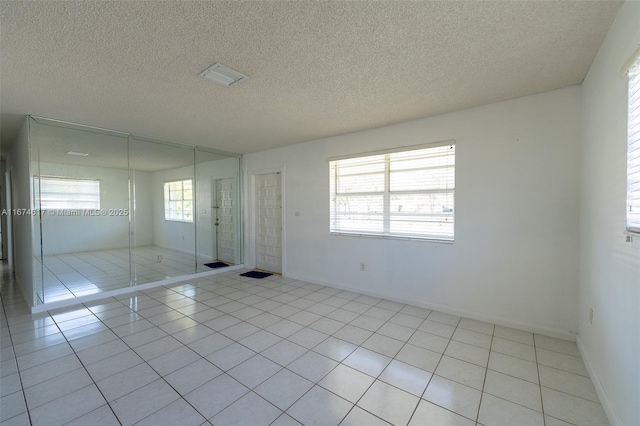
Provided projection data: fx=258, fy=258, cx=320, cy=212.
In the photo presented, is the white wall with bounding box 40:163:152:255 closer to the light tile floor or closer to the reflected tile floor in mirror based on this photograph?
the reflected tile floor in mirror

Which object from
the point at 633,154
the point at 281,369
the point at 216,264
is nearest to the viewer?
the point at 633,154

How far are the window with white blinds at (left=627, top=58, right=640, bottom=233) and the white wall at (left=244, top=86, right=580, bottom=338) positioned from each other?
4.18 feet

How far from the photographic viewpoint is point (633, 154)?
1514 millimetres

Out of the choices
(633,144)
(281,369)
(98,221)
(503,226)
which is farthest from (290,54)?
(98,221)

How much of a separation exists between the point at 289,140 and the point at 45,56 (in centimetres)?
313

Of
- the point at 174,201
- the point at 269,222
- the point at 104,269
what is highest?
the point at 174,201

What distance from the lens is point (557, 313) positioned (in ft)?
8.86

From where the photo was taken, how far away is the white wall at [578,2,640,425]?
4.86 feet

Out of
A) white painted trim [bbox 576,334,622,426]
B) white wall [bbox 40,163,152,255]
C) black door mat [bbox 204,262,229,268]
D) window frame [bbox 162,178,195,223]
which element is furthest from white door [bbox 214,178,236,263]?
white painted trim [bbox 576,334,622,426]

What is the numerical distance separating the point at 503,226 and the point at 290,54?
9.49ft

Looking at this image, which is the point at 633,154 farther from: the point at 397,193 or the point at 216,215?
the point at 216,215

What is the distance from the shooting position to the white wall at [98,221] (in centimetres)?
367

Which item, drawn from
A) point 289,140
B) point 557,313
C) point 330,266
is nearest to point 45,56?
point 289,140

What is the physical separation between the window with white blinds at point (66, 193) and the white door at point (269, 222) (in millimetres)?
2794
